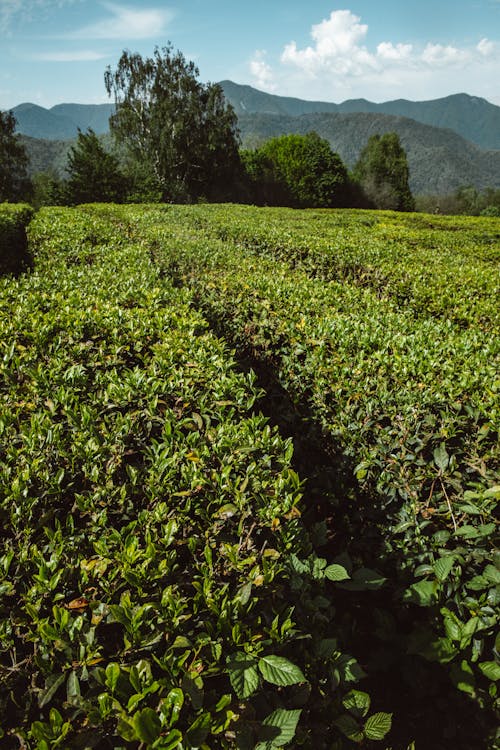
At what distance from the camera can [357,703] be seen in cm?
160

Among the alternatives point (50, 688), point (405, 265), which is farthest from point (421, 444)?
point (405, 265)

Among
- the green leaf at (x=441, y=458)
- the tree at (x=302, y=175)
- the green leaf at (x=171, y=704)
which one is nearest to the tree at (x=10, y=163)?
the tree at (x=302, y=175)

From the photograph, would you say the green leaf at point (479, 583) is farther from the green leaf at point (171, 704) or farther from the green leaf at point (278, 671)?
the green leaf at point (171, 704)

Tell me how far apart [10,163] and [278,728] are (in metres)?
56.6

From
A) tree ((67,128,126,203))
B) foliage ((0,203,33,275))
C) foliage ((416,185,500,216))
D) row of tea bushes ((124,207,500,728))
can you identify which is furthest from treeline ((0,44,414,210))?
foliage ((416,185,500,216))

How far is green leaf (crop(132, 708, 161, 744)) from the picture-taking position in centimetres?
108

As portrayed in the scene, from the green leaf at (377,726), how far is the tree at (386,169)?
73032mm

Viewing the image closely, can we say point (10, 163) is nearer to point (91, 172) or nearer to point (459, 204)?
point (91, 172)

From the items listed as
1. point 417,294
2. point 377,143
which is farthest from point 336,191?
point 417,294

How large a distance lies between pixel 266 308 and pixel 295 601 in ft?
11.1

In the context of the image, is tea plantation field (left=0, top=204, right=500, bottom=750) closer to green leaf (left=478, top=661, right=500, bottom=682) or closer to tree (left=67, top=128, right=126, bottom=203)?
green leaf (left=478, top=661, right=500, bottom=682)

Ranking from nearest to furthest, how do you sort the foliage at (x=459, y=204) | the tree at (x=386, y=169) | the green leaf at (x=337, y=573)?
the green leaf at (x=337, y=573) → the tree at (x=386, y=169) → the foliage at (x=459, y=204)

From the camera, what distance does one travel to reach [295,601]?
173 cm

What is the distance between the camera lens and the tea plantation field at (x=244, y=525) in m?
1.31
